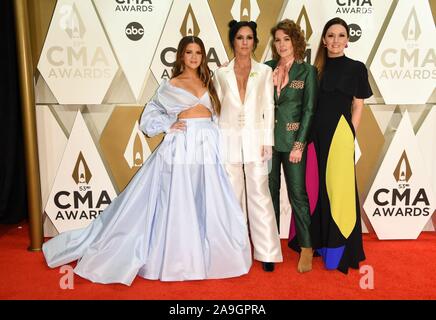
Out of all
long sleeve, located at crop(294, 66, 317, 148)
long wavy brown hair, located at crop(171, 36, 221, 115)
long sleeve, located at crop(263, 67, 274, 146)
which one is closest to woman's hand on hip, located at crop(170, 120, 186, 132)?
long wavy brown hair, located at crop(171, 36, 221, 115)

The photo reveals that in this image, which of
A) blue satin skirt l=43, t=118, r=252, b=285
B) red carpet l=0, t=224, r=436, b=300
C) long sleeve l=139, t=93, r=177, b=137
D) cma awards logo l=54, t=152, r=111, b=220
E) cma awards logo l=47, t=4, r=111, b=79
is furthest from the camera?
cma awards logo l=54, t=152, r=111, b=220

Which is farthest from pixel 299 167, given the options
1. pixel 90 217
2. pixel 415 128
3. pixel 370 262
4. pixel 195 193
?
pixel 90 217

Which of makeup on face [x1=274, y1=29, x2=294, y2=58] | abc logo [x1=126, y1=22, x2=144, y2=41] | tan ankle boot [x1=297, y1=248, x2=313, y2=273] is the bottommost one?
tan ankle boot [x1=297, y1=248, x2=313, y2=273]

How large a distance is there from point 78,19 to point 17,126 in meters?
1.07

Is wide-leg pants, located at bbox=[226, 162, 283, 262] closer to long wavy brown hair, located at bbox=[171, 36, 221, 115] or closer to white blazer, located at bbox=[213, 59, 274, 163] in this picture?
white blazer, located at bbox=[213, 59, 274, 163]

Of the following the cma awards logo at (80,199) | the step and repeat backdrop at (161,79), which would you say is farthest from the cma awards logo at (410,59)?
the cma awards logo at (80,199)

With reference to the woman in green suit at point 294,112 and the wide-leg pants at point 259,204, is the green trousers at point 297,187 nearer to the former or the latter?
the woman in green suit at point 294,112

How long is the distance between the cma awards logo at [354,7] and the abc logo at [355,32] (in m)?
0.11

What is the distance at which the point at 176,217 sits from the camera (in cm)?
263

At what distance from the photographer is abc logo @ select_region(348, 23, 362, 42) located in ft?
10.9

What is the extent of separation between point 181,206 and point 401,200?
6.80 ft

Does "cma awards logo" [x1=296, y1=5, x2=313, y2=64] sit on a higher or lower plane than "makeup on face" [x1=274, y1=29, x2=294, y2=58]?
higher

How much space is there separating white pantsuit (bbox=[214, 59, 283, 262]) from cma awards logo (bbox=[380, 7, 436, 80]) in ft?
4.26

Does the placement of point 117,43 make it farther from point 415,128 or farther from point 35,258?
point 415,128
